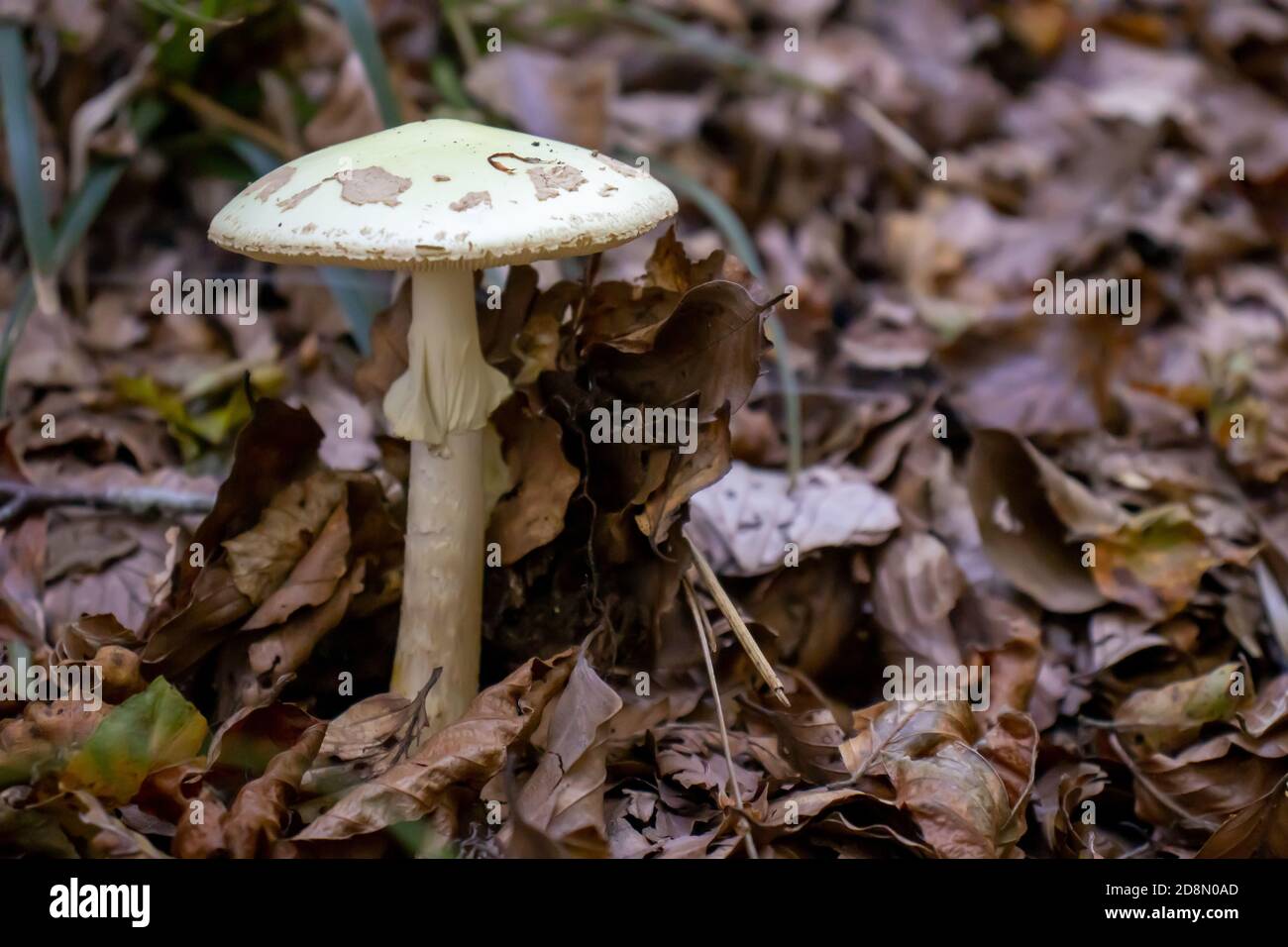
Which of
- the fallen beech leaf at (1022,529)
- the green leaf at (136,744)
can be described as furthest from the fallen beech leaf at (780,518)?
the green leaf at (136,744)

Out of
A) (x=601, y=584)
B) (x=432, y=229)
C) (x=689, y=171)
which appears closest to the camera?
(x=432, y=229)

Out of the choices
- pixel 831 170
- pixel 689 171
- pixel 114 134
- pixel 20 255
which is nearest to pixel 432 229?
pixel 114 134

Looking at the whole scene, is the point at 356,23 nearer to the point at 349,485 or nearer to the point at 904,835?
the point at 349,485

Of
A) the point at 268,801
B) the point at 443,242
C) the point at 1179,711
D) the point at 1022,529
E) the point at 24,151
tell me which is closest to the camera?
the point at 443,242

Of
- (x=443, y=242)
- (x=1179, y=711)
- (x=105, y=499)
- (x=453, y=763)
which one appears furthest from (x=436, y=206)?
(x=1179, y=711)

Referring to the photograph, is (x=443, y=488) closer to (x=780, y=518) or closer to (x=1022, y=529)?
(x=780, y=518)

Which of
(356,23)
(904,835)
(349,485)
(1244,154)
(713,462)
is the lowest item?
(904,835)

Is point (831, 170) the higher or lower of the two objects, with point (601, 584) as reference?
higher
